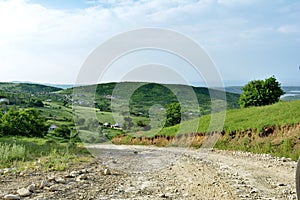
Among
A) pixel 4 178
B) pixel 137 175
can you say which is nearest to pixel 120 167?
pixel 137 175

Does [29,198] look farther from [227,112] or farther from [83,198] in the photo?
[227,112]

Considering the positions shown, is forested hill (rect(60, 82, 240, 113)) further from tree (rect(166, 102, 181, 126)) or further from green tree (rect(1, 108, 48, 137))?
green tree (rect(1, 108, 48, 137))

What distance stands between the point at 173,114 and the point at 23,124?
13.8m

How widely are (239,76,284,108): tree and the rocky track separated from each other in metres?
19.2

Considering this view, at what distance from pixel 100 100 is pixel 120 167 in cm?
754

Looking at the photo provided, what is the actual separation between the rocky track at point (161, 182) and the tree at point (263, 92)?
19.2 metres

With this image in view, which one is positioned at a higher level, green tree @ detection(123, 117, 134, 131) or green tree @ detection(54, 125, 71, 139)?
green tree @ detection(123, 117, 134, 131)

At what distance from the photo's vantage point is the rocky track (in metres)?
7.68

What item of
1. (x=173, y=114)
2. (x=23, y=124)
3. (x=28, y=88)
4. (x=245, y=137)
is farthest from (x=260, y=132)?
(x=28, y=88)

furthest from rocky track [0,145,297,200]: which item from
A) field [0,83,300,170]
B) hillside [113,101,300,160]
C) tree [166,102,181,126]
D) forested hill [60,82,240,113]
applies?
tree [166,102,181,126]

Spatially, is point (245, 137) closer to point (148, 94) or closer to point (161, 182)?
point (148, 94)

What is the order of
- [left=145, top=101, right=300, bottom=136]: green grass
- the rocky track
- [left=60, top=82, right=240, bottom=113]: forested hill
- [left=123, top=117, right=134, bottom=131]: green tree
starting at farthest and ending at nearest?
[left=123, top=117, right=134, bottom=131]: green tree, [left=145, top=101, right=300, bottom=136]: green grass, [left=60, top=82, right=240, bottom=113]: forested hill, the rocky track

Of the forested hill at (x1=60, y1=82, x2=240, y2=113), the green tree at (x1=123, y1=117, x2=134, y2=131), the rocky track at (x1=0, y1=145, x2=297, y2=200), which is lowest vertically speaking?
the rocky track at (x1=0, y1=145, x2=297, y2=200)

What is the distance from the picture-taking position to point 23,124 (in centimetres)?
3216
